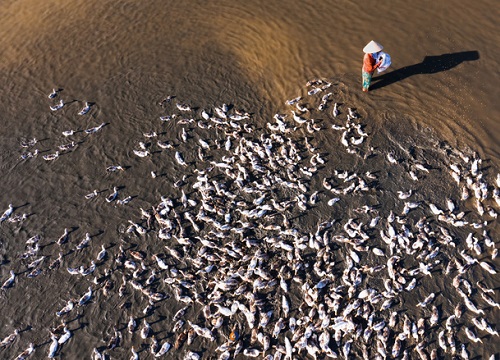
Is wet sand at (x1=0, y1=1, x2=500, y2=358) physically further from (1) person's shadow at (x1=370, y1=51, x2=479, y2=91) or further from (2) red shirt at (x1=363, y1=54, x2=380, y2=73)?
(2) red shirt at (x1=363, y1=54, x2=380, y2=73)

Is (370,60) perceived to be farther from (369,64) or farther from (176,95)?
(176,95)

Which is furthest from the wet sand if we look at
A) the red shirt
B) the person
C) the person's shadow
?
the red shirt

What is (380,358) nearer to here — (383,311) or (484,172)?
(383,311)

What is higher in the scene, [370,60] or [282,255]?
[370,60]

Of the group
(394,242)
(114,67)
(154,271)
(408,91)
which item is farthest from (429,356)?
(114,67)

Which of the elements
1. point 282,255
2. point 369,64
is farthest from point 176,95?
point 282,255
